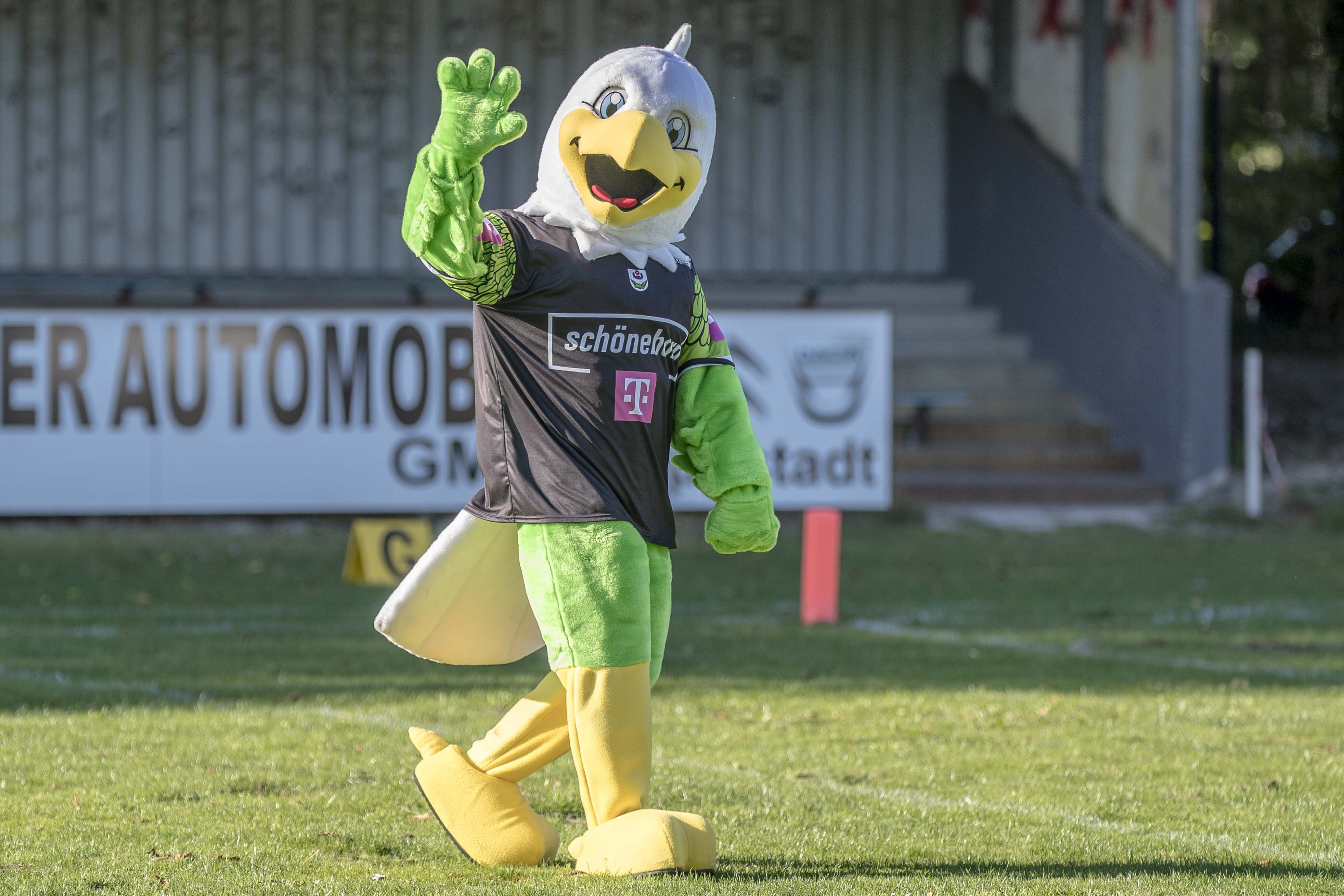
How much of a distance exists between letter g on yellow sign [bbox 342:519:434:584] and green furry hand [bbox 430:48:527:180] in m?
6.02

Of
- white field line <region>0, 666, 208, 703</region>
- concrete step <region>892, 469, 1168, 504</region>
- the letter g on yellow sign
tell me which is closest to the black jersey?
white field line <region>0, 666, 208, 703</region>

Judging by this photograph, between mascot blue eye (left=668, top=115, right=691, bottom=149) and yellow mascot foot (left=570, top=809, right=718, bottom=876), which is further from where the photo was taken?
mascot blue eye (left=668, top=115, right=691, bottom=149)

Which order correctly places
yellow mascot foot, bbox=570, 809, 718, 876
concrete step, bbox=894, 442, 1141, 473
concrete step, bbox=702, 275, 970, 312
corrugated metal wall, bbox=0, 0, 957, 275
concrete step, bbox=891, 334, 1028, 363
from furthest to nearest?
corrugated metal wall, bbox=0, 0, 957, 275 → concrete step, bbox=702, 275, 970, 312 → concrete step, bbox=891, 334, 1028, 363 → concrete step, bbox=894, 442, 1141, 473 → yellow mascot foot, bbox=570, 809, 718, 876

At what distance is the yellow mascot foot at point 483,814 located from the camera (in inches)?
158

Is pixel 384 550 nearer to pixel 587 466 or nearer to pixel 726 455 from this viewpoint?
pixel 726 455

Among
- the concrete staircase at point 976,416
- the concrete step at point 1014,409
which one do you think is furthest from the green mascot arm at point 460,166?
the concrete step at point 1014,409

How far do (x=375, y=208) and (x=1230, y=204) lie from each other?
1192 cm

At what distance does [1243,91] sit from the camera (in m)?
23.7

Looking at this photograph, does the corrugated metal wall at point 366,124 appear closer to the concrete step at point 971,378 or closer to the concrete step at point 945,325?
the concrete step at point 945,325

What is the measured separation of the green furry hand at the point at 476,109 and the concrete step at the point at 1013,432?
13.4m

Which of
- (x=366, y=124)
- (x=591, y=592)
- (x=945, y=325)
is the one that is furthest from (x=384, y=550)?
(x=366, y=124)

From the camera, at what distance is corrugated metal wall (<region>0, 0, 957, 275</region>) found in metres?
19.1

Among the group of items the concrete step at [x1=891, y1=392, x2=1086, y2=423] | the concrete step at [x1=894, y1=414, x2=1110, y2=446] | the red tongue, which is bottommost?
the concrete step at [x1=894, y1=414, x2=1110, y2=446]

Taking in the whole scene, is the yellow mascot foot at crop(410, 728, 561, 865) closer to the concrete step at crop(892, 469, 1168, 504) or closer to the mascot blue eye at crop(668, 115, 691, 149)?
the mascot blue eye at crop(668, 115, 691, 149)
